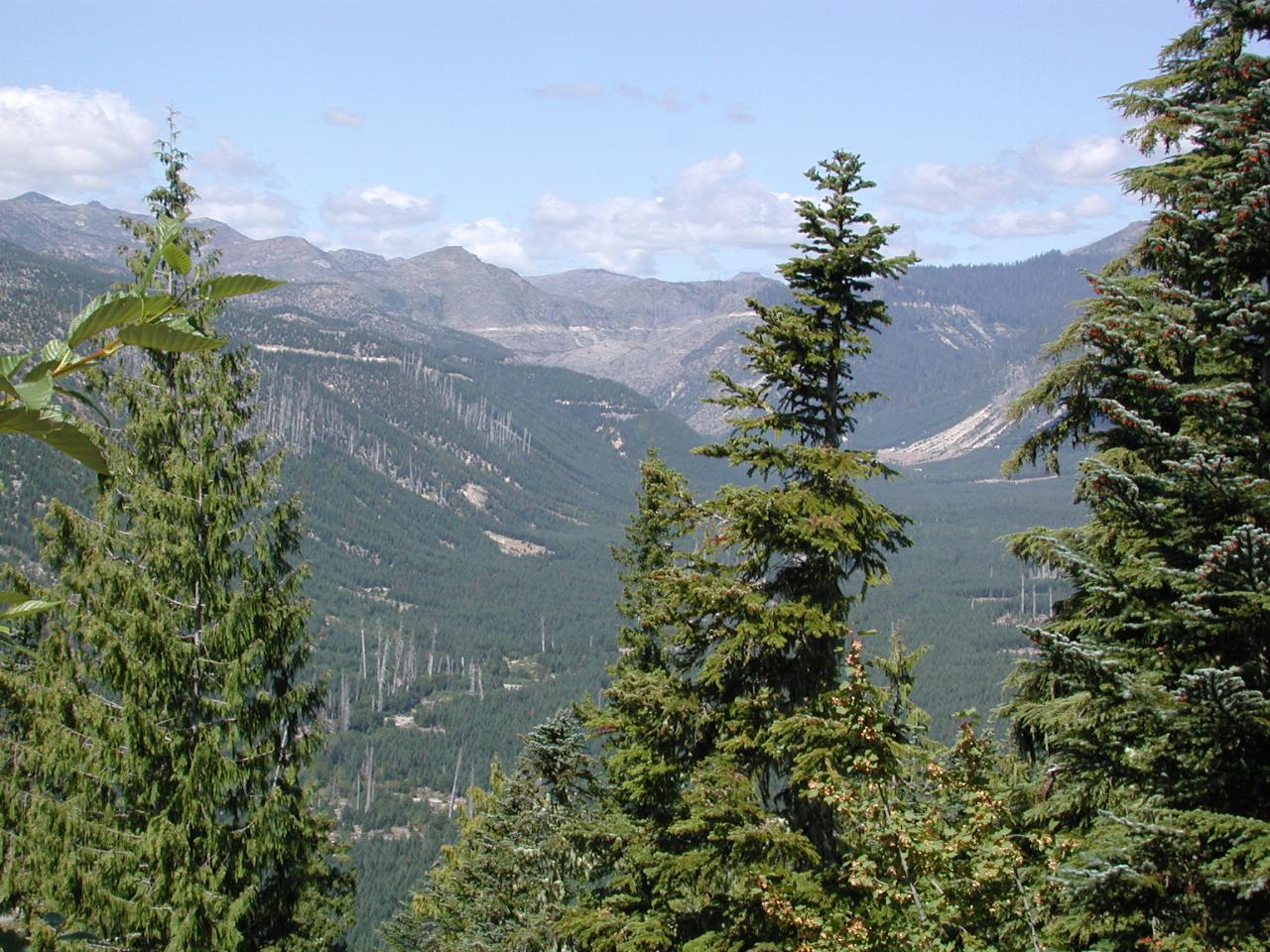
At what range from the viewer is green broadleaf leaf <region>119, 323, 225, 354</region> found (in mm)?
1768

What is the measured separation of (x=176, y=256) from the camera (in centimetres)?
198

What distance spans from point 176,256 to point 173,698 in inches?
464

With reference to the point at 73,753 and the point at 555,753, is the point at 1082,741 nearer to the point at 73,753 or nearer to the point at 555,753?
the point at 73,753

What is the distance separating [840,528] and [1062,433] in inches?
116

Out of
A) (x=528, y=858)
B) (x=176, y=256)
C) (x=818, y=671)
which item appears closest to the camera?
(x=176, y=256)

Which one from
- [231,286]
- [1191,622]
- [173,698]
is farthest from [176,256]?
[173,698]

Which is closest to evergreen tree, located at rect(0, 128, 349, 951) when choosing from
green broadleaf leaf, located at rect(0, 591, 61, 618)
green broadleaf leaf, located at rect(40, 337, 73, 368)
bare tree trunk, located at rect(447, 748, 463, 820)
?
green broadleaf leaf, located at rect(0, 591, 61, 618)

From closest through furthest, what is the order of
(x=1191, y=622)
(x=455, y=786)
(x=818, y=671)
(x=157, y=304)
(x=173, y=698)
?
(x=157, y=304) < (x=1191, y=622) < (x=818, y=671) < (x=173, y=698) < (x=455, y=786)

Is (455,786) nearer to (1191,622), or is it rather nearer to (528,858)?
(528,858)

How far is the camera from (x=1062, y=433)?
11352mm

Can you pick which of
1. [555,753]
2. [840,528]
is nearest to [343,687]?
[555,753]

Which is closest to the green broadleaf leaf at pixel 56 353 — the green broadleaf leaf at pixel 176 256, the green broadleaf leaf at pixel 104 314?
the green broadleaf leaf at pixel 104 314

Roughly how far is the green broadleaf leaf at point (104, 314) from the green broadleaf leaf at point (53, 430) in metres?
0.16

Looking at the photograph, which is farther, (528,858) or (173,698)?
(528,858)
